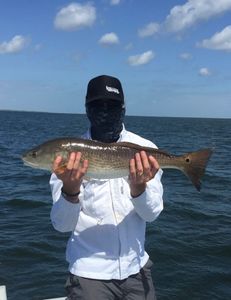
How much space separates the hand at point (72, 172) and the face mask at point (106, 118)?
454 mm

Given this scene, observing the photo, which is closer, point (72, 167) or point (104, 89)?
point (72, 167)

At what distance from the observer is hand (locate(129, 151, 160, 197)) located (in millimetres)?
4188

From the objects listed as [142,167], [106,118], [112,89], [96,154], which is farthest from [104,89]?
[142,167]

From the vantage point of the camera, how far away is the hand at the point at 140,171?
419 cm

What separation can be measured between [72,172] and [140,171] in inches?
22.4

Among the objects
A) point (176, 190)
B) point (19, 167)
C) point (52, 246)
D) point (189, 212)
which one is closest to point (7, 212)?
point (52, 246)

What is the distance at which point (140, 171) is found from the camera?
4184mm

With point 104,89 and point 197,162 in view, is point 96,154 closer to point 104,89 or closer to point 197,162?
point 104,89

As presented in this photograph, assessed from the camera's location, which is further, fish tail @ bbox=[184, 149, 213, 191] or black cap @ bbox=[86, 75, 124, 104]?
fish tail @ bbox=[184, 149, 213, 191]

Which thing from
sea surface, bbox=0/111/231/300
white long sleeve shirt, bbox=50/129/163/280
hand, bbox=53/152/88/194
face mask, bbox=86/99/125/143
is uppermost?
face mask, bbox=86/99/125/143

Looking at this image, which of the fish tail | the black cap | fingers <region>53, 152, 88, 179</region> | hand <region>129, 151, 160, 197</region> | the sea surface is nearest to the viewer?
fingers <region>53, 152, 88, 179</region>

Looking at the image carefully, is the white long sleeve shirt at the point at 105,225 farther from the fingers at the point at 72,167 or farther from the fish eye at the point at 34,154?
the fish eye at the point at 34,154

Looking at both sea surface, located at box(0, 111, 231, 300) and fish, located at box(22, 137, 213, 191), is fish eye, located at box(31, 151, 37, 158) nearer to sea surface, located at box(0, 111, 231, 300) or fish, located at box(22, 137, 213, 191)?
fish, located at box(22, 137, 213, 191)

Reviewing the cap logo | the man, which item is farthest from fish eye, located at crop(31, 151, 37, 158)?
the cap logo
